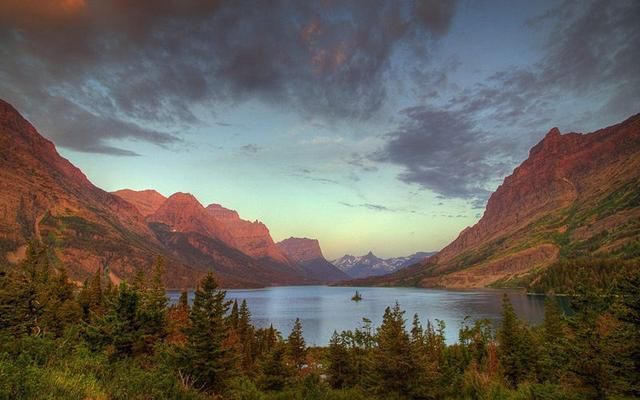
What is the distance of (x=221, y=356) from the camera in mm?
31688

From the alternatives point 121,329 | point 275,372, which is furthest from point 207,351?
point 275,372

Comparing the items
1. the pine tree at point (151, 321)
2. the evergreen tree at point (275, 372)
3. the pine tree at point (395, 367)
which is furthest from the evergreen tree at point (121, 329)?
the pine tree at point (395, 367)

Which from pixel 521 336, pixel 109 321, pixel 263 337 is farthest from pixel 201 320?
pixel 263 337

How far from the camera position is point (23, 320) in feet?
115

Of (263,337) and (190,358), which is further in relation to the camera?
(263,337)

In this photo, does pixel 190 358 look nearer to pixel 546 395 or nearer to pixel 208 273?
pixel 208 273

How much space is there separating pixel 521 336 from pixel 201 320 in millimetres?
43587

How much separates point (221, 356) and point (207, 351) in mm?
1312

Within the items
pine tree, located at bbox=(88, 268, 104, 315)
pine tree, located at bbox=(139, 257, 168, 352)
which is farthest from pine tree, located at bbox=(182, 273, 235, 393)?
pine tree, located at bbox=(88, 268, 104, 315)

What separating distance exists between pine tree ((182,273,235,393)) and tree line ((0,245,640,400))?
3.3 inches

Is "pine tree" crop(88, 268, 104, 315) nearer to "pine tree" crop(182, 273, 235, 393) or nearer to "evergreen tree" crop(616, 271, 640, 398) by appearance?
"pine tree" crop(182, 273, 235, 393)

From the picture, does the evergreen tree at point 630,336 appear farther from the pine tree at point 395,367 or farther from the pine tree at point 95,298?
the pine tree at point 95,298

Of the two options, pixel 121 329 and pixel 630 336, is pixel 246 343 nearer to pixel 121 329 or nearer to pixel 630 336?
pixel 121 329

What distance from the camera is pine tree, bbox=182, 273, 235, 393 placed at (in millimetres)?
30297
